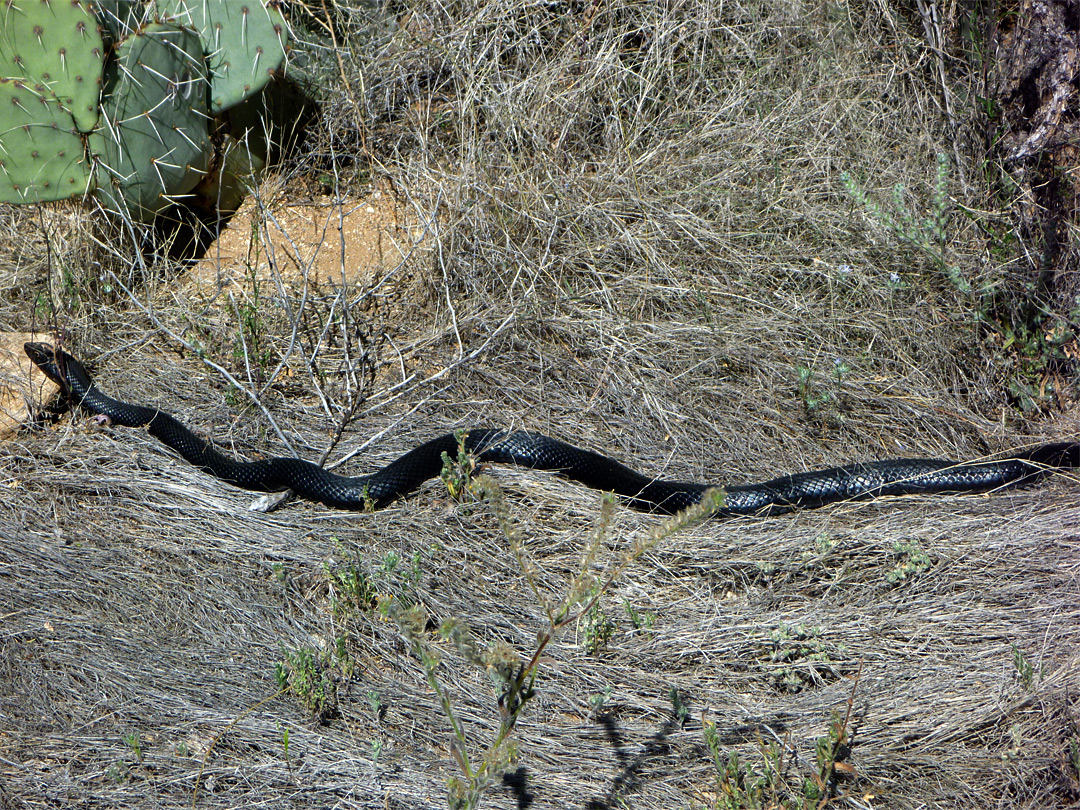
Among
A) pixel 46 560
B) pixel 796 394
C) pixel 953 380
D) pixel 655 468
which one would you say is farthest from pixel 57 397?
pixel 953 380

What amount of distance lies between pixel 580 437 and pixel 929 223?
1848mm

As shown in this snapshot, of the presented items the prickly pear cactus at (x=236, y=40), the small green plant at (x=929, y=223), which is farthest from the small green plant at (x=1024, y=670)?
the prickly pear cactus at (x=236, y=40)

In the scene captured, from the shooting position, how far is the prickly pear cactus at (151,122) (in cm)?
388

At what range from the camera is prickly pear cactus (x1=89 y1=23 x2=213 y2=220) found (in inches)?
153

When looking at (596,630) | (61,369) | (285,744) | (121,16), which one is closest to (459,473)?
(596,630)

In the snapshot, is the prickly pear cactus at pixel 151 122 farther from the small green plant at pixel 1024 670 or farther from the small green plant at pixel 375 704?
the small green plant at pixel 1024 670

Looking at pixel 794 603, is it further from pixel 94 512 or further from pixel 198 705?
pixel 94 512

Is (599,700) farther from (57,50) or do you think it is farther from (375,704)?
(57,50)

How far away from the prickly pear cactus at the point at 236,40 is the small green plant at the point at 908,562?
147 inches

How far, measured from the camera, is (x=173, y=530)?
3.16 m

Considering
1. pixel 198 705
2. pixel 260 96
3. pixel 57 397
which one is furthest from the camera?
pixel 260 96

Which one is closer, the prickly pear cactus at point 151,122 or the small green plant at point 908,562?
the small green plant at point 908,562

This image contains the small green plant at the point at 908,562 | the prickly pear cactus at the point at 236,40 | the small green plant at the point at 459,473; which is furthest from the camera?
the prickly pear cactus at the point at 236,40

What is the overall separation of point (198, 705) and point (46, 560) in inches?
39.8
